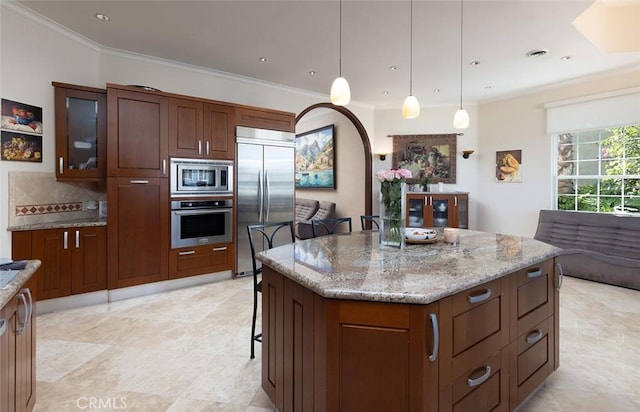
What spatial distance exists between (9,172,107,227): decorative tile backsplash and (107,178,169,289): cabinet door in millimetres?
544

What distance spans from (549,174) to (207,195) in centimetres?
528

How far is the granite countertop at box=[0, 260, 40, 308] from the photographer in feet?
3.85

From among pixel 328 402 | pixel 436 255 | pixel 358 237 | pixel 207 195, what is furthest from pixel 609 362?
pixel 207 195

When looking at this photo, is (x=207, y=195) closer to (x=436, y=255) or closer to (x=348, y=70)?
(x=348, y=70)

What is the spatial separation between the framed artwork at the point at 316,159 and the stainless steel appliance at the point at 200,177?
12.0ft

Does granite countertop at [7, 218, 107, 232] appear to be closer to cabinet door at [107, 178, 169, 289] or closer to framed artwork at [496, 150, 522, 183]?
cabinet door at [107, 178, 169, 289]

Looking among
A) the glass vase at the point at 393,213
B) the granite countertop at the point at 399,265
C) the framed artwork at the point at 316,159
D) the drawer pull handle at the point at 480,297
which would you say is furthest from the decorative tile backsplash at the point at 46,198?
the framed artwork at the point at 316,159

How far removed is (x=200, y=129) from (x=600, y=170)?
5.67m

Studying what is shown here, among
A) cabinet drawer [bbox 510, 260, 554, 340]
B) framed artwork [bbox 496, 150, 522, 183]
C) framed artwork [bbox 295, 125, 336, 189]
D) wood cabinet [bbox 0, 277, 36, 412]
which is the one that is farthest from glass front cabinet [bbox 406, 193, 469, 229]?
wood cabinet [bbox 0, 277, 36, 412]

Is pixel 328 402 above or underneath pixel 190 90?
underneath

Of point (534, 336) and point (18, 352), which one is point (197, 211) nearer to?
point (18, 352)

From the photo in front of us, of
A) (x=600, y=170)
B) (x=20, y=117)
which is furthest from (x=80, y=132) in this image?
(x=600, y=170)

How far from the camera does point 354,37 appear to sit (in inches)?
137

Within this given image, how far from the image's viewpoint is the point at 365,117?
21.1 ft
